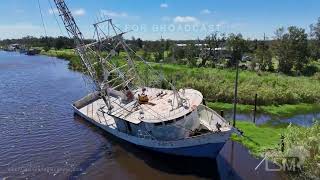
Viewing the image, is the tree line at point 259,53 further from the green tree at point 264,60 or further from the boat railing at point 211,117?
the boat railing at point 211,117

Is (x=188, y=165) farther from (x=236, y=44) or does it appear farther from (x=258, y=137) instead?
(x=236, y=44)

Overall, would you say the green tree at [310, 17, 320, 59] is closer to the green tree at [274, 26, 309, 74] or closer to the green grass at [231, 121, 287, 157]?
the green tree at [274, 26, 309, 74]

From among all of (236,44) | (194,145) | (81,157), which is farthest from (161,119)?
(236,44)

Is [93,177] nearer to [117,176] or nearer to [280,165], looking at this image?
[117,176]

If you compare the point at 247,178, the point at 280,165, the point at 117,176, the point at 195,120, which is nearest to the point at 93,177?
the point at 117,176

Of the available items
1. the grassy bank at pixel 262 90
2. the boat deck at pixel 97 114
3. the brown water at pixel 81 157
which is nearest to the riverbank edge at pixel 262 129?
the grassy bank at pixel 262 90

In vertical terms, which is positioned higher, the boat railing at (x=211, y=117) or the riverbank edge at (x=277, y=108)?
the boat railing at (x=211, y=117)

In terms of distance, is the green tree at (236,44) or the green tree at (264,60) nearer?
the green tree at (264,60)

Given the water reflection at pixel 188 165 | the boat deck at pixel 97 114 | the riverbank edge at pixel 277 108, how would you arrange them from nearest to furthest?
the water reflection at pixel 188 165
the boat deck at pixel 97 114
the riverbank edge at pixel 277 108
